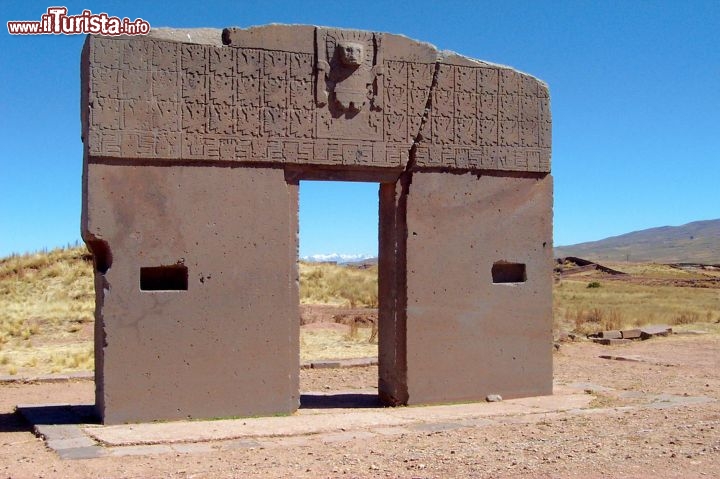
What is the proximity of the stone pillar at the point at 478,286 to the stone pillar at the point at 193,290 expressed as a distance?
122 centimetres

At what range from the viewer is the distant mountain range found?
106575 millimetres

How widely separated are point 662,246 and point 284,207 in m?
130

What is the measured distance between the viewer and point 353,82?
300 inches

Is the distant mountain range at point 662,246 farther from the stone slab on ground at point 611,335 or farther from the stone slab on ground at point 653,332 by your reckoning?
the stone slab on ground at point 611,335

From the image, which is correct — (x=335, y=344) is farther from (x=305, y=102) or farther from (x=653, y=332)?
(x=305, y=102)

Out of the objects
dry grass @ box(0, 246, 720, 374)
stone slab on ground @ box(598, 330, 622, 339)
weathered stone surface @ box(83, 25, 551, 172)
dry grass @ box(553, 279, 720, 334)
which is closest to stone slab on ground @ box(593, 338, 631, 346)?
stone slab on ground @ box(598, 330, 622, 339)

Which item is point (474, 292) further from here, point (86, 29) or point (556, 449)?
point (86, 29)

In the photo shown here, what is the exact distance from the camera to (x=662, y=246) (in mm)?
128875

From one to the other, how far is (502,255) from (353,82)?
2.26 metres

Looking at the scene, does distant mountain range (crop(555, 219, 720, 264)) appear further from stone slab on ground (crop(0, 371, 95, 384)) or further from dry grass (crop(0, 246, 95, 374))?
stone slab on ground (crop(0, 371, 95, 384))

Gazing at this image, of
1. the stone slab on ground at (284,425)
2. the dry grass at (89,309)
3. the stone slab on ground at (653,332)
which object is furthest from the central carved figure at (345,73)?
the stone slab on ground at (653,332)

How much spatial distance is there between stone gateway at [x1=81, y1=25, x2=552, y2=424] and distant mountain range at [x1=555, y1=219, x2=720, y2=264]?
3431 inches

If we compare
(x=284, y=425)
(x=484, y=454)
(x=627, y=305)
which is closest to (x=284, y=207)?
(x=284, y=425)

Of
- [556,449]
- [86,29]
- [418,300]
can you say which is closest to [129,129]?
[86,29]
